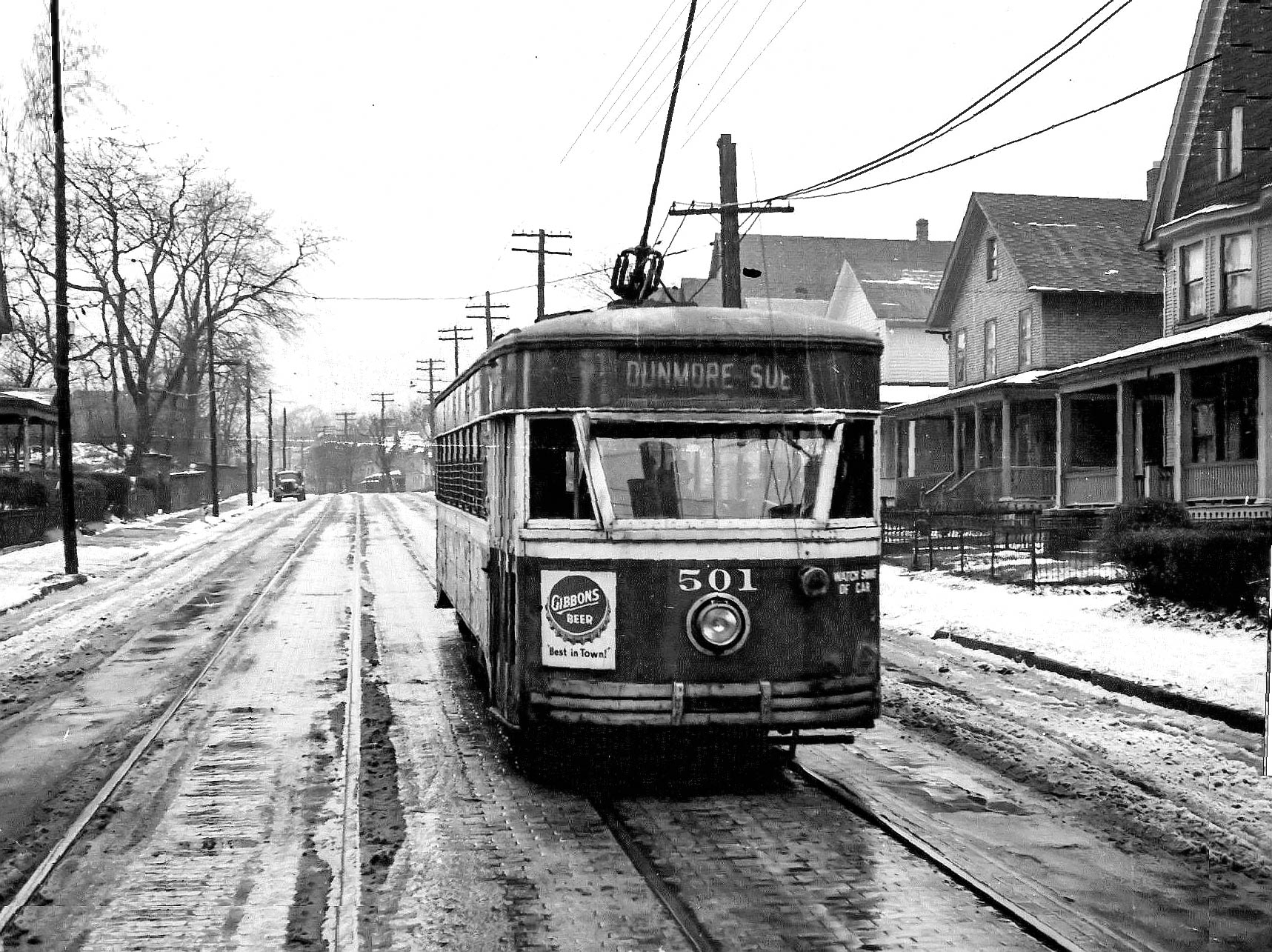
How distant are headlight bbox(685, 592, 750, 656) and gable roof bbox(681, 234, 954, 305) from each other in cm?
4901

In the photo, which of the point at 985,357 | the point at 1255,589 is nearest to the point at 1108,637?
the point at 1255,589

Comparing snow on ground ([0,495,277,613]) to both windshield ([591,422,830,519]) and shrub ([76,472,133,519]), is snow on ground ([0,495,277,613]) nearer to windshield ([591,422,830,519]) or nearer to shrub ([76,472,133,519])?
shrub ([76,472,133,519])

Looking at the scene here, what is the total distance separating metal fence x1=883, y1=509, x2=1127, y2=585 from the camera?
19.1 m

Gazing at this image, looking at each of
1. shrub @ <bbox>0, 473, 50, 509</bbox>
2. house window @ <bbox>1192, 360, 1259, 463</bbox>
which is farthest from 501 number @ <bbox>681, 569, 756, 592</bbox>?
shrub @ <bbox>0, 473, 50, 509</bbox>

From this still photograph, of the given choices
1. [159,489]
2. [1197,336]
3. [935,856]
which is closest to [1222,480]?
[1197,336]

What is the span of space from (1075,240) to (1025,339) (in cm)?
356

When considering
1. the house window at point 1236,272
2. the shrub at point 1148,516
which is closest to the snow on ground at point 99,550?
the shrub at point 1148,516

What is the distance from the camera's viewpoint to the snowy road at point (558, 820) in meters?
5.51

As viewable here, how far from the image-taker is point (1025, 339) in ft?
118

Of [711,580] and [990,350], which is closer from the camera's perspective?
[711,580]

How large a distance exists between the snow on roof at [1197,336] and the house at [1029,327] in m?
4.19

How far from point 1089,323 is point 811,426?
30.0m

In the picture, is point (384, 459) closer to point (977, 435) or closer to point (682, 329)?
point (977, 435)

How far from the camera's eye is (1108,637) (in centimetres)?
1381
